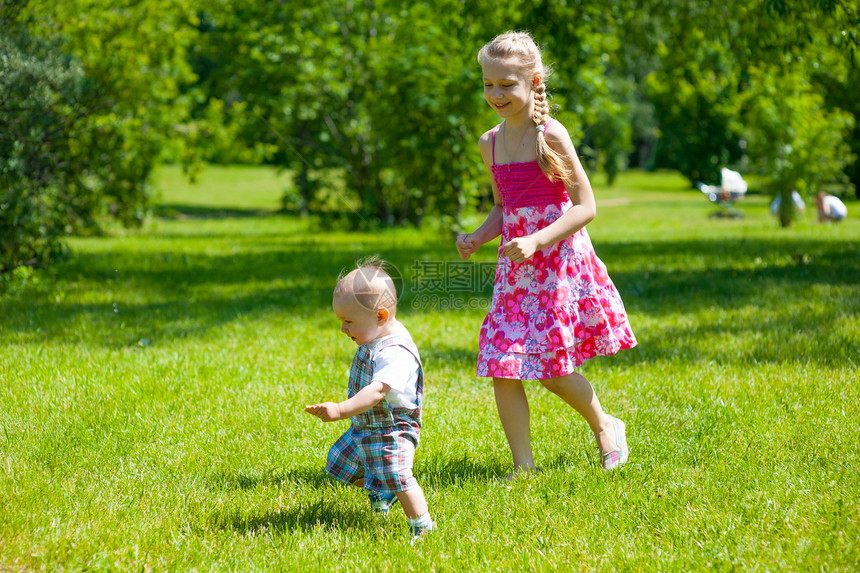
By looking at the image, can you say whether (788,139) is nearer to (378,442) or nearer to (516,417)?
(516,417)

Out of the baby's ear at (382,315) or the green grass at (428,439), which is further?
the baby's ear at (382,315)

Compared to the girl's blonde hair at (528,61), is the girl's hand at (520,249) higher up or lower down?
lower down

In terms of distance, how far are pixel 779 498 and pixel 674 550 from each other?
0.58 metres

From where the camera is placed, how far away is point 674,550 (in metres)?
2.76

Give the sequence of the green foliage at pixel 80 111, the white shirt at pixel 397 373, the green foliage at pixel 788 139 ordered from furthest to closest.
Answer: the green foliage at pixel 788 139 < the green foliage at pixel 80 111 < the white shirt at pixel 397 373

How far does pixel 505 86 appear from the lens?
133 inches

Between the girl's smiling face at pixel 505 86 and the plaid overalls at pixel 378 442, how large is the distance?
107 cm

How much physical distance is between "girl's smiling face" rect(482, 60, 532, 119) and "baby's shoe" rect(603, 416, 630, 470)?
4.66 feet

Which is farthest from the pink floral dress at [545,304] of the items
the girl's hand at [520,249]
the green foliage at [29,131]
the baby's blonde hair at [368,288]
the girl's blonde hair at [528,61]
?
the green foliage at [29,131]

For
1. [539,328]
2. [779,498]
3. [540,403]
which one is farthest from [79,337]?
[779,498]

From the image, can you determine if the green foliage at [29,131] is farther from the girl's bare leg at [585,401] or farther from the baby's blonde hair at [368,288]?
the girl's bare leg at [585,401]

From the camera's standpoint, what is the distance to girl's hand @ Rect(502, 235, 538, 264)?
315 centimetres

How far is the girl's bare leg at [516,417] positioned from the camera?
137 inches

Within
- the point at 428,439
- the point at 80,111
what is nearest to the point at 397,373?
the point at 428,439
